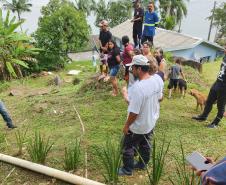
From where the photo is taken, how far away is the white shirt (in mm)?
3867

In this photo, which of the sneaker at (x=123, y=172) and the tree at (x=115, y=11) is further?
the tree at (x=115, y=11)

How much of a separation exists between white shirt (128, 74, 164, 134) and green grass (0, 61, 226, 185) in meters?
0.40

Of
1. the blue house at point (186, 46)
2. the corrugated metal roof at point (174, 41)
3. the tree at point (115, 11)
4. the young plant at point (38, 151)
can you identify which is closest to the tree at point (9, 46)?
the young plant at point (38, 151)

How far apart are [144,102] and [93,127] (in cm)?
246

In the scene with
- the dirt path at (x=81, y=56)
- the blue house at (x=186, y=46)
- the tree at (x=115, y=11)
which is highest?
the tree at (x=115, y=11)

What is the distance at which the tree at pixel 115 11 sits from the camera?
45656 millimetres

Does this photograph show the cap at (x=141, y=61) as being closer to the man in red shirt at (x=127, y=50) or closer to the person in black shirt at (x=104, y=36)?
the man in red shirt at (x=127, y=50)

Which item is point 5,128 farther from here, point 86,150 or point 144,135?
point 144,135

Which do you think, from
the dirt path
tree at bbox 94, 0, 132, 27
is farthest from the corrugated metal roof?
the dirt path

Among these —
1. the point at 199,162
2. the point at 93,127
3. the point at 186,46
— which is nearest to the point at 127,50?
the point at 93,127

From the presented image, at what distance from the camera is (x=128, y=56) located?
24.1ft

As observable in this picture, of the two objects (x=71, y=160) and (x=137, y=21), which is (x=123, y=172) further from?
(x=137, y=21)

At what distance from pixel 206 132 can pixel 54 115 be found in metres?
3.08

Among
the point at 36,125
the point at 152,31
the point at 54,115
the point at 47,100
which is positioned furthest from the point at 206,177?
the point at 152,31
